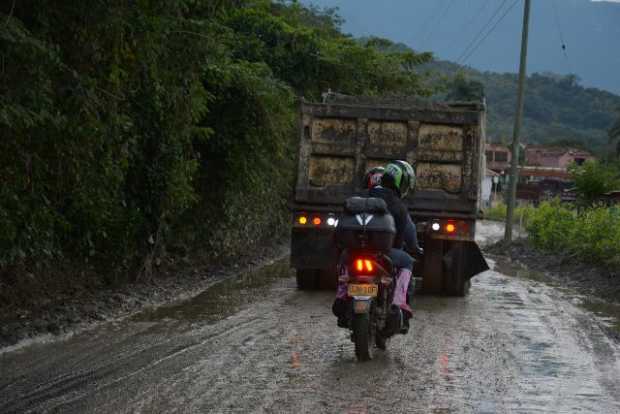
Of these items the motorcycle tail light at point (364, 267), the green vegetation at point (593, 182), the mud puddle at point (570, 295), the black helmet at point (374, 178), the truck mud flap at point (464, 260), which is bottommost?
the mud puddle at point (570, 295)

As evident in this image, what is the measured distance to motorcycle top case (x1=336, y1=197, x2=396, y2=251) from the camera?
9.12 m

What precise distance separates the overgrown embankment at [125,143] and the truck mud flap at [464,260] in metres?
4.06

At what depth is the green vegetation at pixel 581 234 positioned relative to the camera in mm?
20312

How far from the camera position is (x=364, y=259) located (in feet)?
30.2

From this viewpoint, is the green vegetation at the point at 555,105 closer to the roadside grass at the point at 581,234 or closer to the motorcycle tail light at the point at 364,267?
the roadside grass at the point at 581,234

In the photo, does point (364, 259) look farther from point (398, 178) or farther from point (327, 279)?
point (327, 279)

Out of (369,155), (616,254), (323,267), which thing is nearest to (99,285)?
(323,267)

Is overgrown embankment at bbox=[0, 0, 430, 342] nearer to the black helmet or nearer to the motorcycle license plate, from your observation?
the black helmet

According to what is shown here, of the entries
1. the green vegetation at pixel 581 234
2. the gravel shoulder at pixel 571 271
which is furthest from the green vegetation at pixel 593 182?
the gravel shoulder at pixel 571 271

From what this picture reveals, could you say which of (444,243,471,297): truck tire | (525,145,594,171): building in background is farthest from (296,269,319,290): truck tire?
(525,145,594,171): building in background

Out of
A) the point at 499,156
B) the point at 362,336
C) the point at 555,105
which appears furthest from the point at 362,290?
the point at 555,105

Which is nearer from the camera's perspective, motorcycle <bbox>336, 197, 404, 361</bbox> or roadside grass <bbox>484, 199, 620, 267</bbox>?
motorcycle <bbox>336, 197, 404, 361</bbox>

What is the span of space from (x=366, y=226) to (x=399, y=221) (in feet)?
2.34

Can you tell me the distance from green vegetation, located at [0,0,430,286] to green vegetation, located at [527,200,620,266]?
6.56 meters
